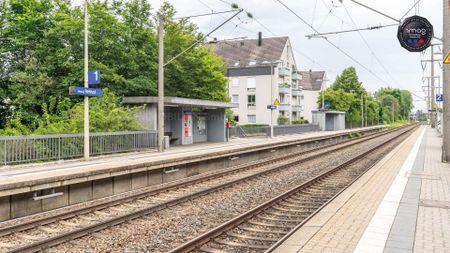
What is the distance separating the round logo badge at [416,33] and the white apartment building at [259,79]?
4714cm

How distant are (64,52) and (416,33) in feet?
70.0

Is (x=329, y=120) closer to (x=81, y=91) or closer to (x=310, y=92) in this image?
(x=310, y=92)

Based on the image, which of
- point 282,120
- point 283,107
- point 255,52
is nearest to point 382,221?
point 282,120

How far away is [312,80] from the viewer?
96.5m

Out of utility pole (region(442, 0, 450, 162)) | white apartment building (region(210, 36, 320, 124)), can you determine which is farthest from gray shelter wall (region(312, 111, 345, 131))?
utility pole (region(442, 0, 450, 162))

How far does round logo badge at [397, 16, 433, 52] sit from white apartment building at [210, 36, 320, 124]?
47137mm

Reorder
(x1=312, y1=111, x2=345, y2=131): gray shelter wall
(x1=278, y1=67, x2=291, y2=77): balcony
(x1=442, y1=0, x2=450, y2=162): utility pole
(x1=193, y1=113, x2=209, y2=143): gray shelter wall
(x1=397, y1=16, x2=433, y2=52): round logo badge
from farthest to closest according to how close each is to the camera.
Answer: (x1=278, y1=67, x2=291, y2=77): balcony, (x1=312, y1=111, x2=345, y2=131): gray shelter wall, (x1=193, y1=113, x2=209, y2=143): gray shelter wall, (x1=442, y1=0, x2=450, y2=162): utility pole, (x1=397, y1=16, x2=433, y2=52): round logo badge

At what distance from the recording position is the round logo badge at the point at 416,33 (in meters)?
14.1

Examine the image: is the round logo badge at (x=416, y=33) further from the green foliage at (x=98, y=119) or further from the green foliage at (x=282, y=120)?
the green foliage at (x=282, y=120)

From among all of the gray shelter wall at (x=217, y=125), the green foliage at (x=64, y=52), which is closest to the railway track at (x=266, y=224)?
the green foliage at (x=64, y=52)

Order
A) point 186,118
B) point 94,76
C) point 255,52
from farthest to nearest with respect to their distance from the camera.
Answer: point 255,52
point 186,118
point 94,76

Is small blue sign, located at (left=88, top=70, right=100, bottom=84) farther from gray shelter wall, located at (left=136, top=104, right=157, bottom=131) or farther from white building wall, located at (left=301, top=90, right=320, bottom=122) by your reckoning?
white building wall, located at (left=301, top=90, right=320, bottom=122)

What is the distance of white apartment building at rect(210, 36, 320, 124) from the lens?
65125 mm

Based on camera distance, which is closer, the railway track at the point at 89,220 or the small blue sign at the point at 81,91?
the railway track at the point at 89,220
